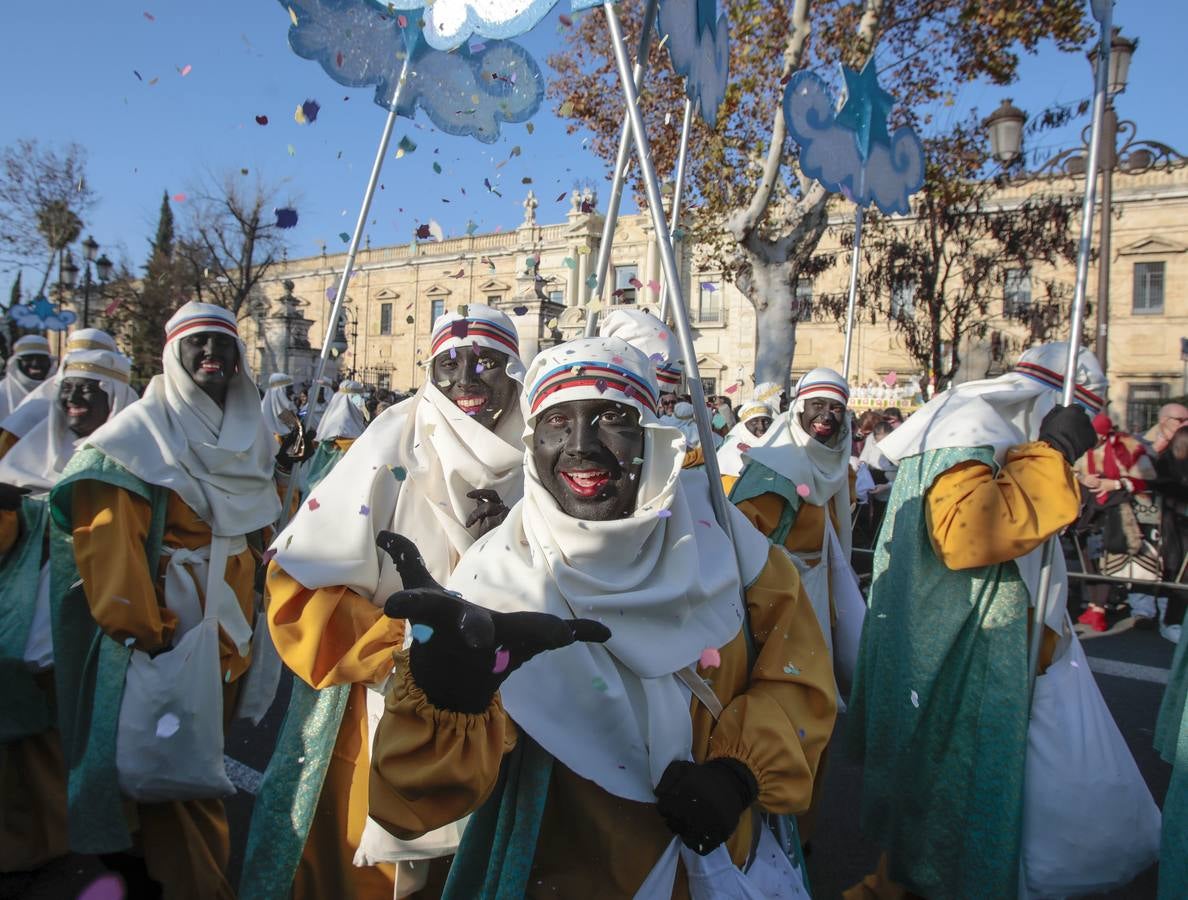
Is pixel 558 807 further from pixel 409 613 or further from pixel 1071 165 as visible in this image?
pixel 1071 165

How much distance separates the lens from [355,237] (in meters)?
3.40

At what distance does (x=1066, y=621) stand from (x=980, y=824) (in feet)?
2.54

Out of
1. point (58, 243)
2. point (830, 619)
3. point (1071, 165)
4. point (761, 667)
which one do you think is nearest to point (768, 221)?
point (1071, 165)

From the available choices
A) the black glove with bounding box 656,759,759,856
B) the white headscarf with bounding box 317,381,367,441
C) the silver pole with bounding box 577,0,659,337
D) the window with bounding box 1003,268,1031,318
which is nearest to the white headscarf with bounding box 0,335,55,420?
the white headscarf with bounding box 317,381,367,441

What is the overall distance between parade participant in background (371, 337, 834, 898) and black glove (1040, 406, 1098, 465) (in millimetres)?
1317

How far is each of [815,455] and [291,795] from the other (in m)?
3.24

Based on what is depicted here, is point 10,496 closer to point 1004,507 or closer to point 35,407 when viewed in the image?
point 35,407

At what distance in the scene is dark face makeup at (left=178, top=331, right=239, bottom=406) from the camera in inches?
134

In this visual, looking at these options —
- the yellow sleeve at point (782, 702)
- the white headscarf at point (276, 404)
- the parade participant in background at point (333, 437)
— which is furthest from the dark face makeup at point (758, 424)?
the white headscarf at point (276, 404)

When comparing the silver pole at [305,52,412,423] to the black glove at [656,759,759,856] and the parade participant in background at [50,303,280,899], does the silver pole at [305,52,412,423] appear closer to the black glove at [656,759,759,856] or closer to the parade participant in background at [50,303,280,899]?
the parade participant in background at [50,303,280,899]

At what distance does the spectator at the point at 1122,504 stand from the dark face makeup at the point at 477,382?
7.11 meters

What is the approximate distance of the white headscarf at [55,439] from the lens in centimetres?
380

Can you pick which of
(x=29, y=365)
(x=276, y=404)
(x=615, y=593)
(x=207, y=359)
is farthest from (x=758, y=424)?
(x=276, y=404)

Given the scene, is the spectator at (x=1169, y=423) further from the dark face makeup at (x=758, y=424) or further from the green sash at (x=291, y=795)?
the green sash at (x=291, y=795)
